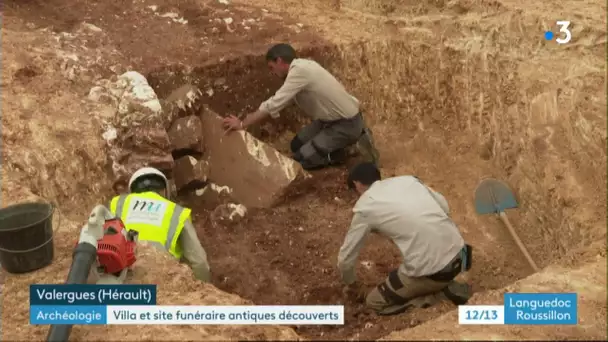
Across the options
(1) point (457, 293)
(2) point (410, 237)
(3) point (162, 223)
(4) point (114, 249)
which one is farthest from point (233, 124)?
(1) point (457, 293)

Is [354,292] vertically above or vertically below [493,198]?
below

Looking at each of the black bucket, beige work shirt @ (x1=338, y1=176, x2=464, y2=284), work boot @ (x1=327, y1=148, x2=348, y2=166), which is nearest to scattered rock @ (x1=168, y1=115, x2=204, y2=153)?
work boot @ (x1=327, y1=148, x2=348, y2=166)

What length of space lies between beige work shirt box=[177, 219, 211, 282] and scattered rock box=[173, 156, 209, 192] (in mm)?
1692

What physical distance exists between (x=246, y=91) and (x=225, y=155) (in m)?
0.97

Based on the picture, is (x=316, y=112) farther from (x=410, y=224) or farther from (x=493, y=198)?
(x=410, y=224)

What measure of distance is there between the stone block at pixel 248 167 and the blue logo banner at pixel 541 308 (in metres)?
2.79

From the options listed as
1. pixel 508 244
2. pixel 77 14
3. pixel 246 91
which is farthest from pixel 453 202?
pixel 77 14

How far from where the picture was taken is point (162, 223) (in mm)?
4348

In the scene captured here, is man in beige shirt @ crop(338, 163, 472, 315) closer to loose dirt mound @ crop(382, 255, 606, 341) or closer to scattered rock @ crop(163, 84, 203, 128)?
loose dirt mound @ crop(382, 255, 606, 341)

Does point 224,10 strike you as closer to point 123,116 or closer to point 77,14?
point 77,14

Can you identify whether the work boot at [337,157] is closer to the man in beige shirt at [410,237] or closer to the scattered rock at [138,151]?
the scattered rock at [138,151]

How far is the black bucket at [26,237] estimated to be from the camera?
399 centimetres

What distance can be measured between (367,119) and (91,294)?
13.9 ft

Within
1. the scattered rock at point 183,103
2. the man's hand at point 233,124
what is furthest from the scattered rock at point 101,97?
the man's hand at point 233,124
